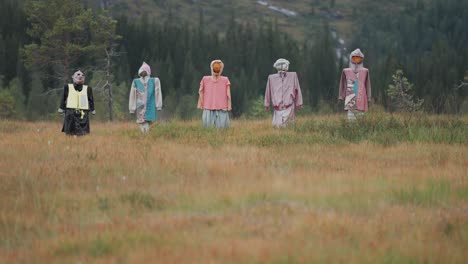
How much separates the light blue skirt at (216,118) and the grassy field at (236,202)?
5086 mm

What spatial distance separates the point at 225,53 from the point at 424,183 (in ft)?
506

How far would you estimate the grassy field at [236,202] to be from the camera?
5.30 meters

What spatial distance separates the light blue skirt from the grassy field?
16.7 ft

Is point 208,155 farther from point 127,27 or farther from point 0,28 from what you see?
point 127,27

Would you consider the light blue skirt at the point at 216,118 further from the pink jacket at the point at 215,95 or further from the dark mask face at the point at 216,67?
the dark mask face at the point at 216,67

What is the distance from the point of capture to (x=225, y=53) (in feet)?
529

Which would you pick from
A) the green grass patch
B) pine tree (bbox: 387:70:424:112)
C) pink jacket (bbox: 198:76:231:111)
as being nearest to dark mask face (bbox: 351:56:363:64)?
pine tree (bbox: 387:70:424:112)

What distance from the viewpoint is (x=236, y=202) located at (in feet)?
24.1

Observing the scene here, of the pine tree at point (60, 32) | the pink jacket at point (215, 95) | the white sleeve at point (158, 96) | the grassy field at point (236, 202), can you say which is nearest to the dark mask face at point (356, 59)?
the pink jacket at point (215, 95)

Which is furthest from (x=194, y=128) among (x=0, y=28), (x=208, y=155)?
(x=0, y=28)

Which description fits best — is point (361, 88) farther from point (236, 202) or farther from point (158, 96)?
point (236, 202)

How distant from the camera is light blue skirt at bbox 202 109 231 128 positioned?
18531 mm

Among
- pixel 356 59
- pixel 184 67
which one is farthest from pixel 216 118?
pixel 184 67

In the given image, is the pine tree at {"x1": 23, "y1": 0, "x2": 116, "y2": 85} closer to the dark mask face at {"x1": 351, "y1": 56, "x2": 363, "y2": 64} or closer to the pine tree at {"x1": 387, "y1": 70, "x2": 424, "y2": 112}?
the pine tree at {"x1": 387, "y1": 70, "x2": 424, "y2": 112}
